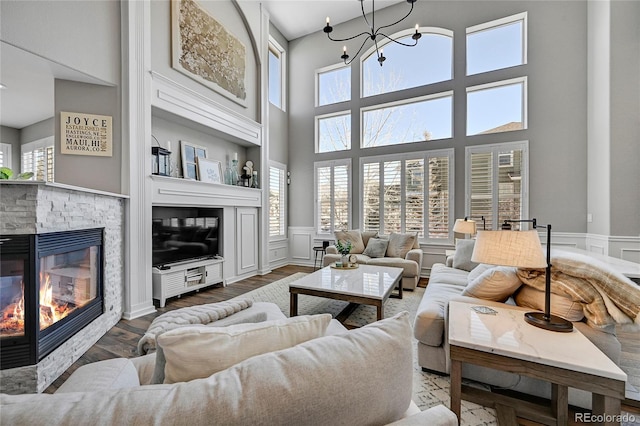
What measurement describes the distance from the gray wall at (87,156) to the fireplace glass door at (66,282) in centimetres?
81

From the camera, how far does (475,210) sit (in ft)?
14.4

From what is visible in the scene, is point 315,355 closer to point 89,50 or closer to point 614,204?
point 89,50

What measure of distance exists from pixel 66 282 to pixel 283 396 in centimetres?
257

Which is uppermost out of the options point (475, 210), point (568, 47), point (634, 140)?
point (568, 47)

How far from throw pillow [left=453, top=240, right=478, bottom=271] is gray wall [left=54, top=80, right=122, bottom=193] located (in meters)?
4.09

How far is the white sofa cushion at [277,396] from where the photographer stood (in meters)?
0.48

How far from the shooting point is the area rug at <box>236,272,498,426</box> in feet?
4.99

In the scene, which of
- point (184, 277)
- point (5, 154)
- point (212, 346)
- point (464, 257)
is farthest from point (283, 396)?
point (5, 154)

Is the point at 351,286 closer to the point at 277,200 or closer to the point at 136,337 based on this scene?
the point at 136,337

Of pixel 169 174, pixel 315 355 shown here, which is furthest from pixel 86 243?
pixel 315 355

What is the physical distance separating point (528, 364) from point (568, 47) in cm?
507

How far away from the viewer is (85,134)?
2.72 metres

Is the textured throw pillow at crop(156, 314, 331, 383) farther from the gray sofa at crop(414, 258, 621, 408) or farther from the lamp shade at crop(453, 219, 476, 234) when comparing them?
the lamp shade at crop(453, 219, 476, 234)

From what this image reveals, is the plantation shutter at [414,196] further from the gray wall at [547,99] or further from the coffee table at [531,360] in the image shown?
the coffee table at [531,360]
